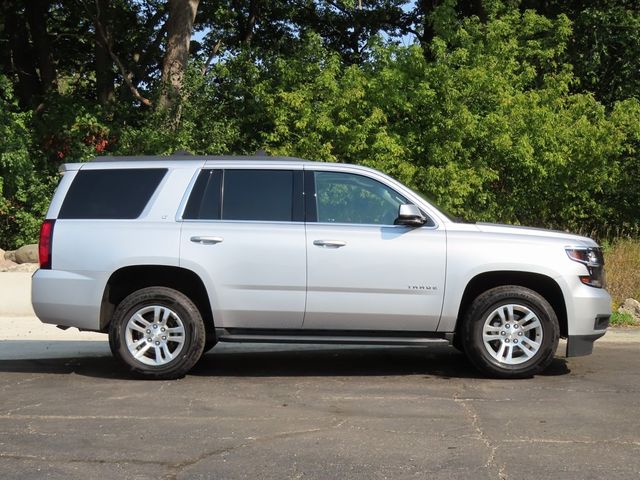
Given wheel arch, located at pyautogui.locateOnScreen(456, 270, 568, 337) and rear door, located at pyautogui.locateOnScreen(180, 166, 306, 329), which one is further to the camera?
wheel arch, located at pyautogui.locateOnScreen(456, 270, 568, 337)

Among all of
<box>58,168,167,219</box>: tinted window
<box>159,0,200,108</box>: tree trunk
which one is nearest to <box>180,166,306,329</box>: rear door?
<box>58,168,167,219</box>: tinted window

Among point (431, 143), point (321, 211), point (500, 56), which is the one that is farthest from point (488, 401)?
point (500, 56)

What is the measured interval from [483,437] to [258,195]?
3.27 metres

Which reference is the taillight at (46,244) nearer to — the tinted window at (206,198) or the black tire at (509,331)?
the tinted window at (206,198)

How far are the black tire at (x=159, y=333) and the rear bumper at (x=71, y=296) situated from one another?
0.22 meters

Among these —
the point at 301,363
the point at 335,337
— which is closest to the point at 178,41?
the point at 301,363

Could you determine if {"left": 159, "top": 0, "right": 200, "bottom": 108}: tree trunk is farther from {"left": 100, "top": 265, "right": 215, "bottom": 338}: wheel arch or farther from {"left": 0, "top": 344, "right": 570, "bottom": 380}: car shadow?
{"left": 100, "top": 265, "right": 215, "bottom": 338}: wheel arch

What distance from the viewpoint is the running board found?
25.8 ft

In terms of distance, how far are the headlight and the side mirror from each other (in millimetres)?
1352

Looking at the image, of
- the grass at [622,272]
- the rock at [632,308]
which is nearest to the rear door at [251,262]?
the rock at [632,308]

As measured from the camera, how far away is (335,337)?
7.89m

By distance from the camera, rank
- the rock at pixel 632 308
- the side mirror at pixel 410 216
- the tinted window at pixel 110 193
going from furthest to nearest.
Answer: the rock at pixel 632 308, the tinted window at pixel 110 193, the side mirror at pixel 410 216

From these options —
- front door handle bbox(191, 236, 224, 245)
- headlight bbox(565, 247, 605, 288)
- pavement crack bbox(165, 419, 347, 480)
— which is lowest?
pavement crack bbox(165, 419, 347, 480)

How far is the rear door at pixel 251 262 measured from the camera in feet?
25.9
